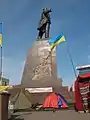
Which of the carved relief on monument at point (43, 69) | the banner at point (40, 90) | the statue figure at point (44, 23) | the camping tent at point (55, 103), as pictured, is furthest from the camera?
the statue figure at point (44, 23)

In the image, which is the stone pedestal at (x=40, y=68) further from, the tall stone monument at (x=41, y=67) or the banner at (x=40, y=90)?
the banner at (x=40, y=90)

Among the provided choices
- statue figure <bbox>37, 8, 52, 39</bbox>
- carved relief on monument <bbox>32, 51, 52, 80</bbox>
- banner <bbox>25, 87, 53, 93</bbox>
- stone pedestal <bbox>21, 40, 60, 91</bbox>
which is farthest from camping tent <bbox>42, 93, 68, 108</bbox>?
statue figure <bbox>37, 8, 52, 39</bbox>

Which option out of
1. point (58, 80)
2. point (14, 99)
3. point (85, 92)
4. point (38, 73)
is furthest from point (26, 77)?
point (85, 92)

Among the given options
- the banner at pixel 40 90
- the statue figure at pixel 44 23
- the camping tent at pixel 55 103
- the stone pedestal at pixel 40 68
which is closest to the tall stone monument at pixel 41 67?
the stone pedestal at pixel 40 68

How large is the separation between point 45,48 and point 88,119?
17.4 metres

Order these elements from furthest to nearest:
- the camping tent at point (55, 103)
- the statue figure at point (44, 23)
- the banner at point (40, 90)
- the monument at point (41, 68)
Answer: the statue figure at point (44, 23), the monument at point (41, 68), the banner at point (40, 90), the camping tent at point (55, 103)

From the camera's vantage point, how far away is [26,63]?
1016 inches

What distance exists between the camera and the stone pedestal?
2400 centimetres

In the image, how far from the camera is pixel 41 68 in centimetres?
Result: 2494

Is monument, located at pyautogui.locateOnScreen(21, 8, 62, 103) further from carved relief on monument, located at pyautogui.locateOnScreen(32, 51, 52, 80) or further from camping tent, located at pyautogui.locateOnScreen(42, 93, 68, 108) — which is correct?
camping tent, located at pyautogui.locateOnScreen(42, 93, 68, 108)

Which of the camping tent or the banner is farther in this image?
the banner

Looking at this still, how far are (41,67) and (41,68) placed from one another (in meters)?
0.11

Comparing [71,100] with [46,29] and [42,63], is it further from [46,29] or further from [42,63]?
[46,29]

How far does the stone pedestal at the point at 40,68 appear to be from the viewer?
945 inches
